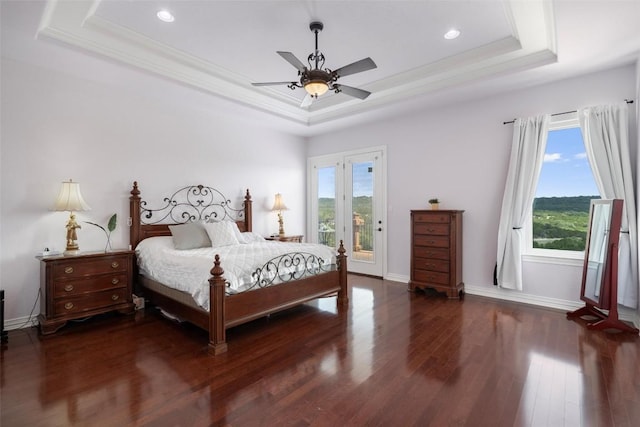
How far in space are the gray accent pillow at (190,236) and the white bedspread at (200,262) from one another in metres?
0.12

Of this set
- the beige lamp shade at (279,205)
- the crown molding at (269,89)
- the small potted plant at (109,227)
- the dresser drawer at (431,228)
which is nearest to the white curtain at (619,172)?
the crown molding at (269,89)

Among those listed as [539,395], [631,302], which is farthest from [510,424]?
[631,302]

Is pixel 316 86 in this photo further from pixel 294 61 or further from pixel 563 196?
pixel 563 196

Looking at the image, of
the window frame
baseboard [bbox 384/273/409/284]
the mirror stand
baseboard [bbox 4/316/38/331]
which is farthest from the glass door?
baseboard [bbox 4/316/38/331]

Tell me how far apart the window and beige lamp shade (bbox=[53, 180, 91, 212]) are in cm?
568

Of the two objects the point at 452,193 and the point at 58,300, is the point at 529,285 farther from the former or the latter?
the point at 58,300

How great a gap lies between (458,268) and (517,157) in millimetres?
1719

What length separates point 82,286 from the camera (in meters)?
3.51

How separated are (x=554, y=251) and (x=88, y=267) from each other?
18.9 ft

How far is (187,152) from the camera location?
4977mm

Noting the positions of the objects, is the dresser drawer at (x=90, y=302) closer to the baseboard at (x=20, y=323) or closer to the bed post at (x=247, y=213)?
the baseboard at (x=20, y=323)

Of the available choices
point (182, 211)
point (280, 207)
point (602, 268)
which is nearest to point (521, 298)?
point (602, 268)

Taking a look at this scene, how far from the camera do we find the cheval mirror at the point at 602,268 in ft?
10.8

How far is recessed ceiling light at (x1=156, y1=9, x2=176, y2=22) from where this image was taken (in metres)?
3.03
